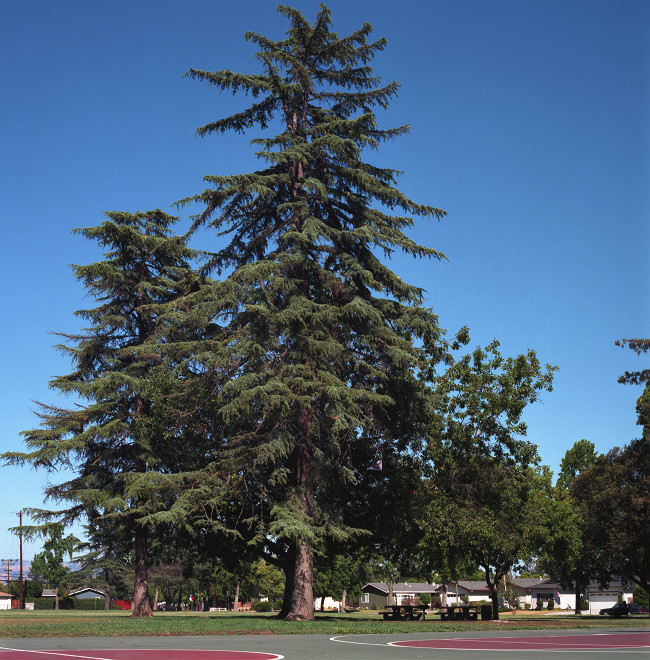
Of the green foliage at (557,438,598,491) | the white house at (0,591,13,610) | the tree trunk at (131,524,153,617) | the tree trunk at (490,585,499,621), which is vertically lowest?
the white house at (0,591,13,610)

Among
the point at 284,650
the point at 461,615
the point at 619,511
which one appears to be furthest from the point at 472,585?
the point at 284,650

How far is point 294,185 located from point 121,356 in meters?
14.2

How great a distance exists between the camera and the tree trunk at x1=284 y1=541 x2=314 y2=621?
29469 millimetres

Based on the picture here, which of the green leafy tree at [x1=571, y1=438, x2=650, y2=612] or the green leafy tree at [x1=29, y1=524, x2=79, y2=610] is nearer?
the green leafy tree at [x1=571, y1=438, x2=650, y2=612]

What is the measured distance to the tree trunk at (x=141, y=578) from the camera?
128 ft

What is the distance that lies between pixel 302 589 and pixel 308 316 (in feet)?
34.7

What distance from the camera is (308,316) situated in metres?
31.2

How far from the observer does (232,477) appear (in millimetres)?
30734

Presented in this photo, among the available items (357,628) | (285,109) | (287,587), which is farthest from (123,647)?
(285,109)

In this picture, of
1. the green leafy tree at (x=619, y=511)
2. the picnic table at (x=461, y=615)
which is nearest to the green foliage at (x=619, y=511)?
the green leafy tree at (x=619, y=511)

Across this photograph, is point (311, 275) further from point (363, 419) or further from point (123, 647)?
point (123, 647)

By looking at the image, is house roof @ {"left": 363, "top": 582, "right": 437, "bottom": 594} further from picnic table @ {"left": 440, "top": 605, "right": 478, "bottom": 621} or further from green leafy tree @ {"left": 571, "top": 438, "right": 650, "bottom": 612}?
picnic table @ {"left": 440, "top": 605, "right": 478, "bottom": 621}

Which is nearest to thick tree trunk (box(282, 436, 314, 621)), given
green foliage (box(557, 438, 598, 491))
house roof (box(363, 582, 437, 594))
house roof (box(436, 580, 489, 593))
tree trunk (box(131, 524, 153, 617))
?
tree trunk (box(131, 524, 153, 617))

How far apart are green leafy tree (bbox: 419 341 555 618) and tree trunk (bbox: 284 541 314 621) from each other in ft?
17.9
